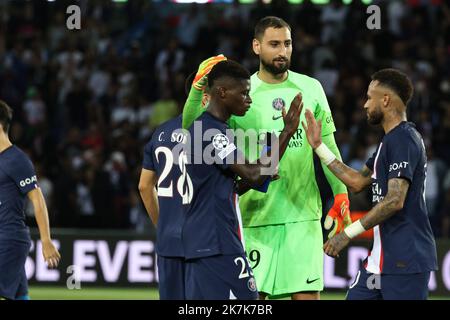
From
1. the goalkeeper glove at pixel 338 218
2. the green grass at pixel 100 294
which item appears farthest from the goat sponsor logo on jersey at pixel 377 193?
the green grass at pixel 100 294

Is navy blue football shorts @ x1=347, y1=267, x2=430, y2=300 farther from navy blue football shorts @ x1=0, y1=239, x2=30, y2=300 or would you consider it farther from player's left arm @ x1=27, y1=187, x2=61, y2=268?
navy blue football shorts @ x1=0, y1=239, x2=30, y2=300

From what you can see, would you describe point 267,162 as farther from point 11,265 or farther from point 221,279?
point 11,265

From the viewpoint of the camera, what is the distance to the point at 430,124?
53.7 feet

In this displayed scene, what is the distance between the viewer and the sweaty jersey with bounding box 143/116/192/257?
7.05 meters

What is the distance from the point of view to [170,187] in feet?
23.5

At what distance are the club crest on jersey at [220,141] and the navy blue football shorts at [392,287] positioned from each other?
1.35m

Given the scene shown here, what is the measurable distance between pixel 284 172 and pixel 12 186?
7.21ft

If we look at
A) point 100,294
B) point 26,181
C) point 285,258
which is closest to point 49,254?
point 26,181

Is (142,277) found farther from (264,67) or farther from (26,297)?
(264,67)

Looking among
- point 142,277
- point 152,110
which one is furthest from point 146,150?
point 152,110

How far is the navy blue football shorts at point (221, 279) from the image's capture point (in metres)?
6.81

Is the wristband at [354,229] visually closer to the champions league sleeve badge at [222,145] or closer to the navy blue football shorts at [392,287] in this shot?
the navy blue football shorts at [392,287]

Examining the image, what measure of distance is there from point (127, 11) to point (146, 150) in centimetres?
1232

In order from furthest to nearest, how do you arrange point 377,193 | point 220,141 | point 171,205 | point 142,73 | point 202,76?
1. point 142,73
2. point 202,76
3. point 377,193
4. point 171,205
5. point 220,141
